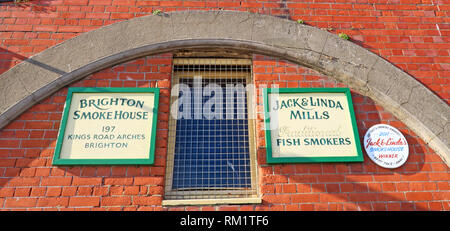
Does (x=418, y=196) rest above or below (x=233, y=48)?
below

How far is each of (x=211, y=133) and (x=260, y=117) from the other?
662mm

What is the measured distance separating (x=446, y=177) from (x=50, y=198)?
4563mm

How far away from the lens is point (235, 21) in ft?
13.5

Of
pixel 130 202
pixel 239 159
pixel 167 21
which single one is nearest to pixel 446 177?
pixel 239 159

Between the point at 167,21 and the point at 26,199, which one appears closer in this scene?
the point at 26,199

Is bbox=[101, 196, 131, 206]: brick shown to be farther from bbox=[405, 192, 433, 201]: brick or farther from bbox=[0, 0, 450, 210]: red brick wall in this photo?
bbox=[405, 192, 433, 201]: brick

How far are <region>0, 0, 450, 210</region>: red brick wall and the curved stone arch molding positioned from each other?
129mm

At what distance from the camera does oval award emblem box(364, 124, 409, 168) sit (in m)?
3.47

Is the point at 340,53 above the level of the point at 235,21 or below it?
below

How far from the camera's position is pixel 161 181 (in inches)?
131

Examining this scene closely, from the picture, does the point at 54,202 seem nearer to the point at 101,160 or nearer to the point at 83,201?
the point at 83,201

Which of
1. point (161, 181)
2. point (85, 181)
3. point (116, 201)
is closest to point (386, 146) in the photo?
point (161, 181)
